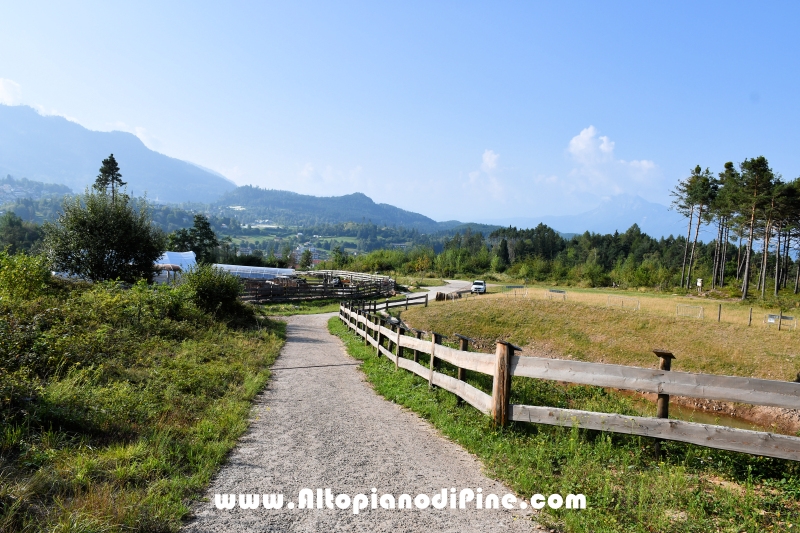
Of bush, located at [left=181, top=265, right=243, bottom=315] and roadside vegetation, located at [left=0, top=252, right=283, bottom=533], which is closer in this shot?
roadside vegetation, located at [left=0, top=252, right=283, bottom=533]

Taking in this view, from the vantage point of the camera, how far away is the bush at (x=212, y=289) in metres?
18.4

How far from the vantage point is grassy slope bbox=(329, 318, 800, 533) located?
13.2 ft

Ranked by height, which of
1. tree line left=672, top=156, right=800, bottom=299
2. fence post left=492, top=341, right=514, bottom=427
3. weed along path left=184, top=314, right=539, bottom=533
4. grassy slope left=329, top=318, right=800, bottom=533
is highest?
tree line left=672, top=156, right=800, bottom=299

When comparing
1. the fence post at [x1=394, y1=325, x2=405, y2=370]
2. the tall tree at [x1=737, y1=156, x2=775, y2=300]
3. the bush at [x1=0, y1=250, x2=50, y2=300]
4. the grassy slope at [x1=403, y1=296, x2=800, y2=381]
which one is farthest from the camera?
the tall tree at [x1=737, y1=156, x2=775, y2=300]

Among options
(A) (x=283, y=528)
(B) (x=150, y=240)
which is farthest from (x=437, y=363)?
(B) (x=150, y=240)

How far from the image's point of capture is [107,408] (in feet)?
19.6

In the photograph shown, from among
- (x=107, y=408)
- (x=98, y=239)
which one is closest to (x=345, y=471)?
(x=107, y=408)

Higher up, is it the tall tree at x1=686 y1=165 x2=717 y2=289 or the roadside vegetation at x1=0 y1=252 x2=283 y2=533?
the tall tree at x1=686 y1=165 x2=717 y2=289

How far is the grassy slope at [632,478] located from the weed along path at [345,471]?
0.33 m

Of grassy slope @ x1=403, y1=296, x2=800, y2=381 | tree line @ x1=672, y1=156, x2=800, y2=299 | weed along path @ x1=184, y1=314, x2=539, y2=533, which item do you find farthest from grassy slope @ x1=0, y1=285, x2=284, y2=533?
tree line @ x1=672, y1=156, x2=800, y2=299

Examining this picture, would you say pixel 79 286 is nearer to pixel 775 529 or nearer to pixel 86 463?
pixel 86 463

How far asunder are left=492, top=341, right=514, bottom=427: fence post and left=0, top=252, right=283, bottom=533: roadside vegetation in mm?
3557

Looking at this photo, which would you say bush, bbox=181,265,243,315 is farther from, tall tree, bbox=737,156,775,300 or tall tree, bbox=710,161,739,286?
tall tree, bbox=710,161,739,286

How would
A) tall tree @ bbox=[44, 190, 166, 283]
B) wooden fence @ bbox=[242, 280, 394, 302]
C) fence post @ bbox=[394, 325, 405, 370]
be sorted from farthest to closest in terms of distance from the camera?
1. wooden fence @ bbox=[242, 280, 394, 302]
2. tall tree @ bbox=[44, 190, 166, 283]
3. fence post @ bbox=[394, 325, 405, 370]
